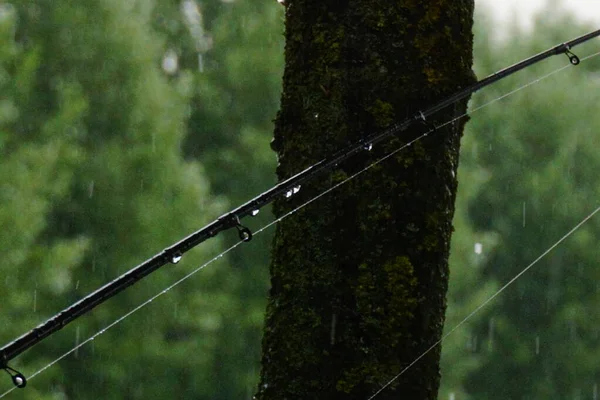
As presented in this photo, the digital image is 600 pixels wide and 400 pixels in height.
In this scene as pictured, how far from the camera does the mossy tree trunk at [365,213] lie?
7.07 ft

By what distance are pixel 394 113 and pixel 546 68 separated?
24.6 meters

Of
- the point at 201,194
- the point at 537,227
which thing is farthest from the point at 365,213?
the point at 537,227

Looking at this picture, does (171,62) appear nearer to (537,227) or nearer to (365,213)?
(537,227)

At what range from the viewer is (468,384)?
25781 millimetres

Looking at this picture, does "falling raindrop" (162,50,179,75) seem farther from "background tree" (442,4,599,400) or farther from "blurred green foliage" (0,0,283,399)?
"background tree" (442,4,599,400)

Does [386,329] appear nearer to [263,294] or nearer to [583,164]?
[263,294]

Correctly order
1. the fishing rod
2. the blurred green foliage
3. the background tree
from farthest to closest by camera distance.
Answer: the background tree → the blurred green foliage → the fishing rod

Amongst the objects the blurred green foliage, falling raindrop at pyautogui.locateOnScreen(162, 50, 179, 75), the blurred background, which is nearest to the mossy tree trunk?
the blurred background

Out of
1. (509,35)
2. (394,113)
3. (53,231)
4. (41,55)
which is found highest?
(509,35)

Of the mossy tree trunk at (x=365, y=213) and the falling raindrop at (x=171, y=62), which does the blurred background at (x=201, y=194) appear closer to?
the falling raindrop at (x=171, y=62)

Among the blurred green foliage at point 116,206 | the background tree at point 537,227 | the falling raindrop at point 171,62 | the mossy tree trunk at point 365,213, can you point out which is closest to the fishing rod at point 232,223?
the mossy tree trunk at point 365,213

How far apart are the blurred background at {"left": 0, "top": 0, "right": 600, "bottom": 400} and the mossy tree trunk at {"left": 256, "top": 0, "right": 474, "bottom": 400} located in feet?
39.5

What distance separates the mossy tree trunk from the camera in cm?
215

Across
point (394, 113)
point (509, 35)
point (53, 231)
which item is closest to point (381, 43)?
point (394, 113)
